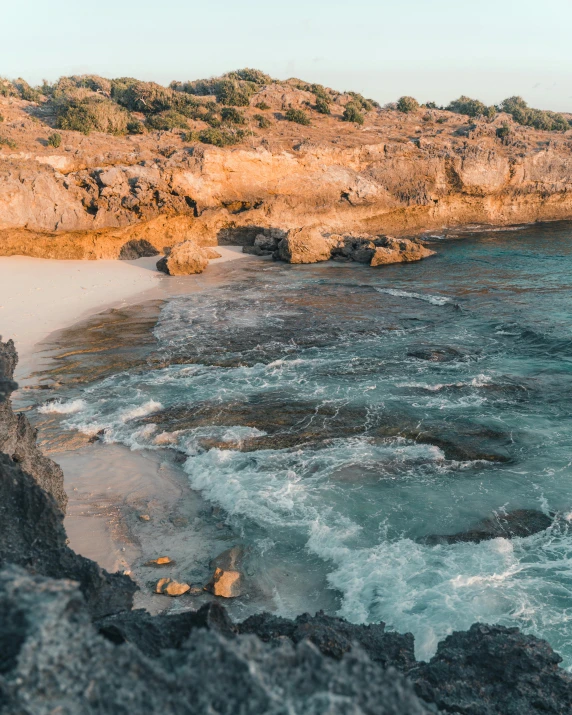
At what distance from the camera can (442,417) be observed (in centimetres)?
1104

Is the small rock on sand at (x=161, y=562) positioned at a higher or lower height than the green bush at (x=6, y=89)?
lower

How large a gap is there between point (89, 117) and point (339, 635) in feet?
121

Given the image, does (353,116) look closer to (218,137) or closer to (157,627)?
(218,137)

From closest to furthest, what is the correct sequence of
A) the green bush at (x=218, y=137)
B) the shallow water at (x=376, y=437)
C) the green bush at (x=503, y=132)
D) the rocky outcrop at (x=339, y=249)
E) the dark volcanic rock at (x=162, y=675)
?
the dark volcanic rock at (x=162, y=675) < the shallow water at (x=376, y=437) < the rocky outcrop at (x=339, y=249) < the green bush at (x=218, y=137) < the green bush at (x=503, y=132)

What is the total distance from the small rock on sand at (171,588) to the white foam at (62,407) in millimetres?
6239

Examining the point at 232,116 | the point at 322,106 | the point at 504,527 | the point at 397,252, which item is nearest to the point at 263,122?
the point at 232,116

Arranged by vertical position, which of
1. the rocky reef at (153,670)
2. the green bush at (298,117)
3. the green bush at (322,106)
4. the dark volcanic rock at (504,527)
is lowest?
the dark volcanic rock at (504,527)

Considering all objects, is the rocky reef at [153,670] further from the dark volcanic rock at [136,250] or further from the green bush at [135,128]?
the green bush at [135,128]

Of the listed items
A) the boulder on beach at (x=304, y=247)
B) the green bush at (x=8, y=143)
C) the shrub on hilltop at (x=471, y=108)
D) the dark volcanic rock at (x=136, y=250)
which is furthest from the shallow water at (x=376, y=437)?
the shrub on hilltop at (x=471, y=108)

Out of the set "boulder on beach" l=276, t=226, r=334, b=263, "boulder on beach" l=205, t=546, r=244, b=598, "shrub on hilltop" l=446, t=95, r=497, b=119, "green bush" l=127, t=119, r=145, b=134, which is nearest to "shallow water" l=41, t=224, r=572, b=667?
"boulder on beach" l=205, t=546, r=244, b=598

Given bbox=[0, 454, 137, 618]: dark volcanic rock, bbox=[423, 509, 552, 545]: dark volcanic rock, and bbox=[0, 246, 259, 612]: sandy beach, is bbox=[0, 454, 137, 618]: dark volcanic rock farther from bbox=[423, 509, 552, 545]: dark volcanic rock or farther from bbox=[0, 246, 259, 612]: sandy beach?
bbox=[423, 509, 552, 545]: dark volcanic rock

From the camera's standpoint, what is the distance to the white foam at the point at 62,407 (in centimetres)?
1158

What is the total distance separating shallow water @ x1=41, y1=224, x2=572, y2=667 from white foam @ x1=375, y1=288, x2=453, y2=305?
324 mm

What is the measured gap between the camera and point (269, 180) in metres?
33.4
